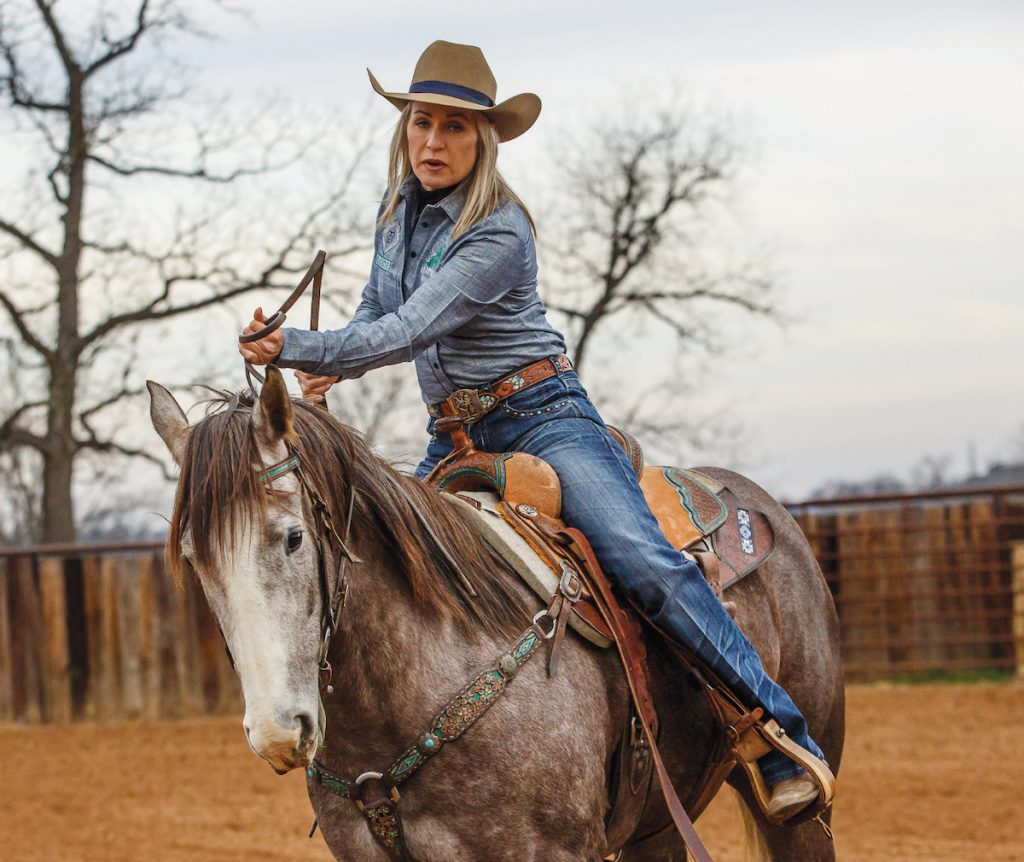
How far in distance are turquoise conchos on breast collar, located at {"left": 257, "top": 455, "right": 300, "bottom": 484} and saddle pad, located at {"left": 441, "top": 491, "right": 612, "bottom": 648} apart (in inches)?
24.5

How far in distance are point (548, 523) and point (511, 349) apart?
18.7 inches

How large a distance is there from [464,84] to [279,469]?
130 centimetres

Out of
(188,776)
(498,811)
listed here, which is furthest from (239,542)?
(188,776)

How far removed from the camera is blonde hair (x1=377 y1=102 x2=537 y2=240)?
3094 millimetres

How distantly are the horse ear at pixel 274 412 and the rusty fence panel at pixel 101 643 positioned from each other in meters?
9.30

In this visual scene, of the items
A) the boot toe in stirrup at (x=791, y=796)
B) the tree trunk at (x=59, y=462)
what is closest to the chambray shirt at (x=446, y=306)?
the boot toe in stirrup at (x=791, y=796)

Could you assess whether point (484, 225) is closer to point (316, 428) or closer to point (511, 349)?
point (511, 349)

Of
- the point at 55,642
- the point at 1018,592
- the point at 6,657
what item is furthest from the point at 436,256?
the point at 1018,592

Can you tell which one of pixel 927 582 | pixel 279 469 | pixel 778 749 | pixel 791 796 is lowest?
pixel 927 582

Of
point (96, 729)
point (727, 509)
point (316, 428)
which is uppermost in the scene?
point (316, 428)

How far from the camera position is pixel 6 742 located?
1055 centimetres

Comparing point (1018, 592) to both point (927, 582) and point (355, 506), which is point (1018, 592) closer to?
point (927, 582)

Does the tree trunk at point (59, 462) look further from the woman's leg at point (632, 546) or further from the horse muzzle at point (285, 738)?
the horse muzzle at point (285, 738)

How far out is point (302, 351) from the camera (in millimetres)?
2666
